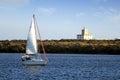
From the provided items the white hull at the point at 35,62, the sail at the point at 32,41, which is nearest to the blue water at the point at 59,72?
the white hull at the point at 35,62

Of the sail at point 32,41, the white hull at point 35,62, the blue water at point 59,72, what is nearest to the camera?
the blue water at point 59,72

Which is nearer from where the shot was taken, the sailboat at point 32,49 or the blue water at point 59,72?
the blue water at point 59,72

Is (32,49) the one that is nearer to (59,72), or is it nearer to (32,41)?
(32,41)

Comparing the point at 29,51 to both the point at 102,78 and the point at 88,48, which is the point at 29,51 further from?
the point at 88,48

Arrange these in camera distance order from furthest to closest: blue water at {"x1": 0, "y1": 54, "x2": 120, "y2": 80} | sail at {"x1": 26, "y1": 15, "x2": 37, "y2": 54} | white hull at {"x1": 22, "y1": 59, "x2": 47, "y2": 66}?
sail at {"x1": 26, "y1": 15, "x2": 37, "y2": 54}, white hull at {"x1": 22, "y1": 59, "x2": 47, "y2": 66}, blue water at {"x1": 0, "y1": 54, "x2": 120, "y2": 80}

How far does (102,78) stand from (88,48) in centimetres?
12866

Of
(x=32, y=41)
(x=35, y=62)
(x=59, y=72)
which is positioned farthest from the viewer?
(x=32, y=41)

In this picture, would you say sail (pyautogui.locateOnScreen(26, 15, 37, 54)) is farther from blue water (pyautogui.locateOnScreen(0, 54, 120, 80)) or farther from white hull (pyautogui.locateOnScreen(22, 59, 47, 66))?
blue water (pyautogui.locateOnScreen(0, 54, 120, 80))

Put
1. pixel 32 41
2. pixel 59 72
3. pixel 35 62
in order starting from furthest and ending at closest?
pixel 32 41
pixel 35 62
pixel 59 72

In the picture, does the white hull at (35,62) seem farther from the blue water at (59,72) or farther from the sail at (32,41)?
the sail at (32,41)

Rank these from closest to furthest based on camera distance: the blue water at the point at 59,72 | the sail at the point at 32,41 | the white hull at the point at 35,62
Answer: the blue water at the point at 59,72 < the white hull at the point at 35,62 < the sail at the point at 32,41

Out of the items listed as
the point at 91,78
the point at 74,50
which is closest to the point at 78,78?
the point at 91,78

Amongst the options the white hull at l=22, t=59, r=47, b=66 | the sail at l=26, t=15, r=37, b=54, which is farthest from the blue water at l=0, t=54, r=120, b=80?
the sail at l=26, t=15, r=37, b=54

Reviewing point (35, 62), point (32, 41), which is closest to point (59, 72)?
point (35, 62)
